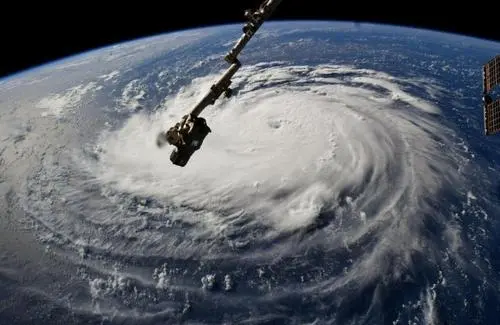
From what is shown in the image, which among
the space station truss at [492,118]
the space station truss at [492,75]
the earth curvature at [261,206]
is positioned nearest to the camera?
the space station truss at [492,118]

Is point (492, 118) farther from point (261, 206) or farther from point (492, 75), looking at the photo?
point (261, 206)

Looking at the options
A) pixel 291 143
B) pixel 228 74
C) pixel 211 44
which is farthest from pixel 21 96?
pixel 228 74

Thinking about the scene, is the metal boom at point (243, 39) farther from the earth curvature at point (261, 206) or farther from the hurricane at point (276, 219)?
the earth curvature at point (261, 206)

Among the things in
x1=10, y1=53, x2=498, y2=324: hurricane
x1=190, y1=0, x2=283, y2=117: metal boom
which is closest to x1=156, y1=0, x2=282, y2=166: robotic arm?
x1=190, y1=0, x2=283, y2=117: metal boom

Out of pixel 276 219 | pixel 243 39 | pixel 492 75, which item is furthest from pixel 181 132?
pixel 492 75

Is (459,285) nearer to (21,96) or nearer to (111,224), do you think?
(111,224)

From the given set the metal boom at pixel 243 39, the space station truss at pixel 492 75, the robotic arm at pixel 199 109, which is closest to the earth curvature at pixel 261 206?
the space station truss at pixel 492 75
